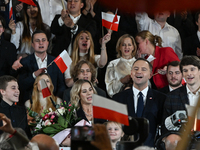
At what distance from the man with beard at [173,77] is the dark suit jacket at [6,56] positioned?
2.22 metres

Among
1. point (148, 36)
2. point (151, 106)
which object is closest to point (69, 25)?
point (148, 36)

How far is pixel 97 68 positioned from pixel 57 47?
29.3 inches

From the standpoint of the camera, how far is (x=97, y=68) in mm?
5430

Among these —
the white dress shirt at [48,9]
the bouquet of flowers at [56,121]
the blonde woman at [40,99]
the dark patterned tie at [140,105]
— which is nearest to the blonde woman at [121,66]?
the blonde woman at [40,99]

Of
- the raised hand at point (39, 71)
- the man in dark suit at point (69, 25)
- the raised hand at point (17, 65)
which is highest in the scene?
the man in dark suit at point (69, 25)

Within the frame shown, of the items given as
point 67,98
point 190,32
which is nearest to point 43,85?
point 67,98

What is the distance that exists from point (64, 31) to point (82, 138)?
4770 mm

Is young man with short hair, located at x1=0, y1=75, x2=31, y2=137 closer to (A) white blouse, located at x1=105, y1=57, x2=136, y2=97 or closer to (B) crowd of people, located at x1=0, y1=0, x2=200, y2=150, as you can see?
(B) crowd of people, located at x1=0, y1=0, x2=200, y2=150

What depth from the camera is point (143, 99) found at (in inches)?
159

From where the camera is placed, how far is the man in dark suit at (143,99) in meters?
3.87

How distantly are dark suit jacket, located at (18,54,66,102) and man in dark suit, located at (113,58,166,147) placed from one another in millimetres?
1340

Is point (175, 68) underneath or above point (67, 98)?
above

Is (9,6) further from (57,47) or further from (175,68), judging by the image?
(175,68)

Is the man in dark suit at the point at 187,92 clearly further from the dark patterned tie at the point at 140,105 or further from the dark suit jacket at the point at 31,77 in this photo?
the dark suit jacket at the point at 31,77
